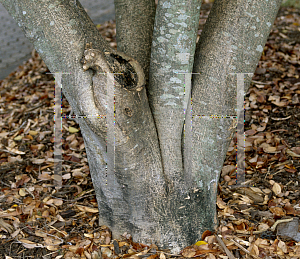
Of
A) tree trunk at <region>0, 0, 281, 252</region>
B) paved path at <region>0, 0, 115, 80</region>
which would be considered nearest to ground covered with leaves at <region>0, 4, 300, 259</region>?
tree trunk at <region>0, 0, 281, 252</region>

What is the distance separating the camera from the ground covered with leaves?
88.9 inches

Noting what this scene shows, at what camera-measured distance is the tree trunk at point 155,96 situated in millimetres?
1709

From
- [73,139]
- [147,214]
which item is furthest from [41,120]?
[147,214]

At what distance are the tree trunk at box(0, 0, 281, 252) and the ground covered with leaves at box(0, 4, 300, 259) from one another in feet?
0.58

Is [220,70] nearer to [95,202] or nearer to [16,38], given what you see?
[95,202]

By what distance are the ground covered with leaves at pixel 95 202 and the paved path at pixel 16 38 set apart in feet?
7.26

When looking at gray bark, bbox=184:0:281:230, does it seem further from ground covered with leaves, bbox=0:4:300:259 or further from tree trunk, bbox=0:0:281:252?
ground covered with leaves, bbox=0:4:300:259

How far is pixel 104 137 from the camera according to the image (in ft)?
5.82

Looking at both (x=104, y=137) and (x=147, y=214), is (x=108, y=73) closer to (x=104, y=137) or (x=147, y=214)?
(x=104, y=137)

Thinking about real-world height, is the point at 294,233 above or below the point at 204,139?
below

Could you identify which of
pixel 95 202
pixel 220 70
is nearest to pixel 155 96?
pixel 220 70

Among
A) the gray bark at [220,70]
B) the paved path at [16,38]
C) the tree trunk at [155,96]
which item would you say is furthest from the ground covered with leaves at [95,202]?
the paved path at [16,38]

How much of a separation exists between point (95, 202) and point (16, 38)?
19.3ft

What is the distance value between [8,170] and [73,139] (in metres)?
0.73
